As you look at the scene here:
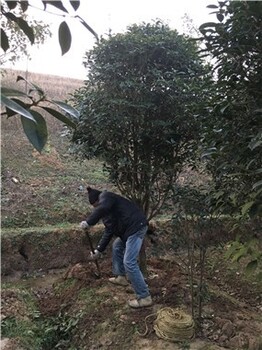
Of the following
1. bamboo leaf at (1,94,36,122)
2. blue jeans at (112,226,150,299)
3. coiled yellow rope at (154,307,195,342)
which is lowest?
coiled yellow rope at (154,307,195,342)

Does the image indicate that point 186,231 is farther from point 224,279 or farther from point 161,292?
point 224,279

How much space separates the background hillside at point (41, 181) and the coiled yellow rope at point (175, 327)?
3225mm

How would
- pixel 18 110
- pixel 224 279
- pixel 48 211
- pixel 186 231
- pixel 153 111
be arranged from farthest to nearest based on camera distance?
pixel 48 211
pixel 224 279
pixel 153 111
pixel 186 231
pixel 18 110

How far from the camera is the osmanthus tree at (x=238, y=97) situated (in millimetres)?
1944

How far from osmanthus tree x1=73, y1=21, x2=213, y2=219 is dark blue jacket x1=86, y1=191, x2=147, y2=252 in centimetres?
39

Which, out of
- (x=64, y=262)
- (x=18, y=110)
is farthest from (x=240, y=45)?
(x=64, y=262)

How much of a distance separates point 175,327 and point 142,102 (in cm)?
207

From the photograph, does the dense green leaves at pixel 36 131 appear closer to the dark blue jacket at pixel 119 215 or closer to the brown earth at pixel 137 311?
the brown earth at pixel 137 311

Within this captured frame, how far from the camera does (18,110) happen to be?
2.20 ft

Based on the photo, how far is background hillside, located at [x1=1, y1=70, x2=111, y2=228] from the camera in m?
6.53

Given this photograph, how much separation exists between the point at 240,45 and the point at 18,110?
1.64 meters

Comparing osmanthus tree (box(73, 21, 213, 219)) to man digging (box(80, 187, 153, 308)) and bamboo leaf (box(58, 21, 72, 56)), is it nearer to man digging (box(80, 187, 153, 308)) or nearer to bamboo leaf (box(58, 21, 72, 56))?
man digging (box(80, 187, 153, 308))

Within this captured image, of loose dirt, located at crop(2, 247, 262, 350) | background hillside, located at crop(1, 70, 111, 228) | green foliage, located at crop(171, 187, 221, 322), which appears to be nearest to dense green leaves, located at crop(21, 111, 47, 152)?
green foliage, located at crop(171, 187, 221, 322)

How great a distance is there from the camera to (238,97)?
221cm
